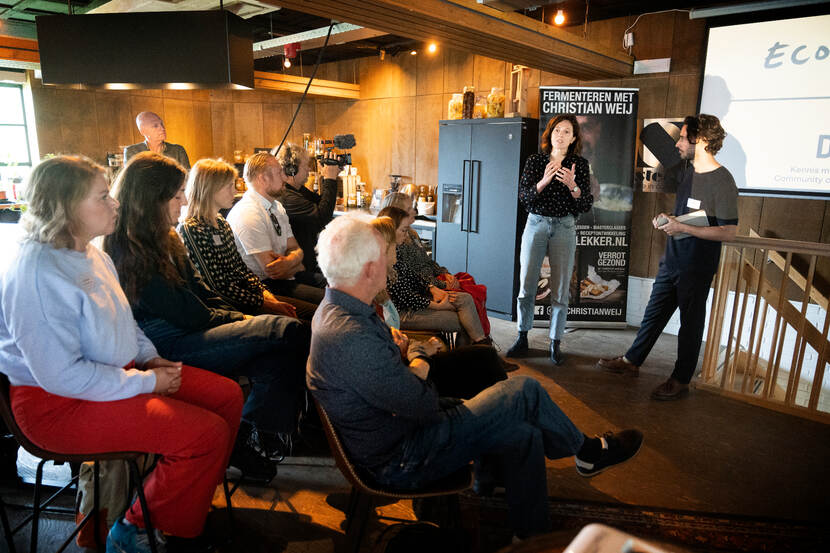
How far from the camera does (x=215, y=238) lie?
2469 mm

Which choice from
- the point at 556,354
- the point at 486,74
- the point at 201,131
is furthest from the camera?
the point at 201,131

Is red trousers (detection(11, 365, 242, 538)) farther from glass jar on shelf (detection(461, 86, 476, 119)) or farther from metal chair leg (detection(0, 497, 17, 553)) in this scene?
glass jar on shelf (detection(461, 86, 476, 119))

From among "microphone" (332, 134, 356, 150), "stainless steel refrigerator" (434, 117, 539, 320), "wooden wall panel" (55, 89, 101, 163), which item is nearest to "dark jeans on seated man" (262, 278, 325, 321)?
"microphone" (332, 134, 356, 150)

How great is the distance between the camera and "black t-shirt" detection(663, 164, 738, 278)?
122 inches

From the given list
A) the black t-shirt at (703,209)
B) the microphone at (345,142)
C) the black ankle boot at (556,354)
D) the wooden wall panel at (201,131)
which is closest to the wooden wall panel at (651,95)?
the black t-shirt at (703,209)

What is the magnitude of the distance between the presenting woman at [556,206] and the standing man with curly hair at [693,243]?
2.14 feet

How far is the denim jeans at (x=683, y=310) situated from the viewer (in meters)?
3.26

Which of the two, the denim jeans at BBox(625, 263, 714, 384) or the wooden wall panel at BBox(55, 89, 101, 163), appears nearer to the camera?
the denim jeans at BBox(625, 263, 714, 384)

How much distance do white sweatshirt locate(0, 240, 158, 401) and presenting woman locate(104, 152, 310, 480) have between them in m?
0.29

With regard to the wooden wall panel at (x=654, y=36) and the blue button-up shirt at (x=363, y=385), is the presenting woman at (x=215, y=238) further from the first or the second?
the wooden wall panel at (x=654, y=36)

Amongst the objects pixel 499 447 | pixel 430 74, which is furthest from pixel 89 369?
pixel 430 74

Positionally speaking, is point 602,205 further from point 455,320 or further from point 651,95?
point 455,320

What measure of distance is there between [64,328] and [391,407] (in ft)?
3.15

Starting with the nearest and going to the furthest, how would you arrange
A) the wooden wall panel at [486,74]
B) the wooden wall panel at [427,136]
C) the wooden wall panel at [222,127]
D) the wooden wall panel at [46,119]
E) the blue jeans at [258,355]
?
the blue jeans at [258,355], the wooden wall panel at [486,74], the wooden wall panel at [427,136], the wooden wall panel at [46,119], the wooden wall panel at [222,127]
